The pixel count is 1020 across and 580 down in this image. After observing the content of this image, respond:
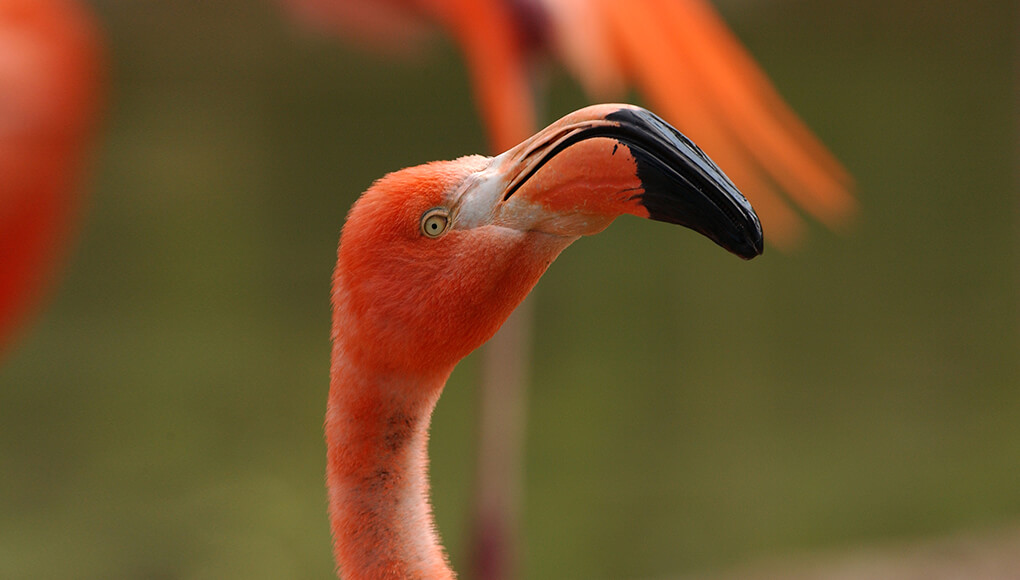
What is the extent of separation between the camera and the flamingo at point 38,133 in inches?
47.2

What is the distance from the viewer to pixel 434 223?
0.53 meters

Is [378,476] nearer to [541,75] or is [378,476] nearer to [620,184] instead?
[620,184]

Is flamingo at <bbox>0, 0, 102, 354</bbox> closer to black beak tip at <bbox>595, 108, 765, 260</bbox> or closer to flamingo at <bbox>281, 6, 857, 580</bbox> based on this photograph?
flamingo at <bbox>281, 6, 857, 580</bbox>

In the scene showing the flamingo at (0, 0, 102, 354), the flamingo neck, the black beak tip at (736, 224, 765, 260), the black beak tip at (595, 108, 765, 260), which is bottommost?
the flamingo neck

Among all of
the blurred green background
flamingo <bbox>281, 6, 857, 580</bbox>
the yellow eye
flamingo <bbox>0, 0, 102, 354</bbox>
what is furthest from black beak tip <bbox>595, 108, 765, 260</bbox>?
the blurred green background

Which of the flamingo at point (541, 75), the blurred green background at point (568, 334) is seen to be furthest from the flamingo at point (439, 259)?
the blurred green background at point (568, 334)

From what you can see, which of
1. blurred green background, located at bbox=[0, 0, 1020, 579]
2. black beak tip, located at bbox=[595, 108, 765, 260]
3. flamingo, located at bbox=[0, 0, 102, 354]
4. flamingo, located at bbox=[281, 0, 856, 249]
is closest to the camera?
black beak tip, located at bbox=[595, 108, 765, 260]

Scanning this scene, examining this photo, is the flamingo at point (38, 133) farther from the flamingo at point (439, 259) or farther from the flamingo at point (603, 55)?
the flamingo at point (439, 259)

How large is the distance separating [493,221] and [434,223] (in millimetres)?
40

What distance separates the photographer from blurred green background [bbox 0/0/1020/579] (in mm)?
2277

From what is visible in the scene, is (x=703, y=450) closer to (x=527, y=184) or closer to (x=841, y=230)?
(x=841, y=230)

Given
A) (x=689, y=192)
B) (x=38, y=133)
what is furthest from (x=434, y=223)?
(x=38, y=133)

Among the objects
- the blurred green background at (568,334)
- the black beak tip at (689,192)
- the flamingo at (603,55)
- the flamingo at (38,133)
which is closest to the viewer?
the black beak tip at (689,192)

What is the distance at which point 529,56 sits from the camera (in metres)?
1.42
